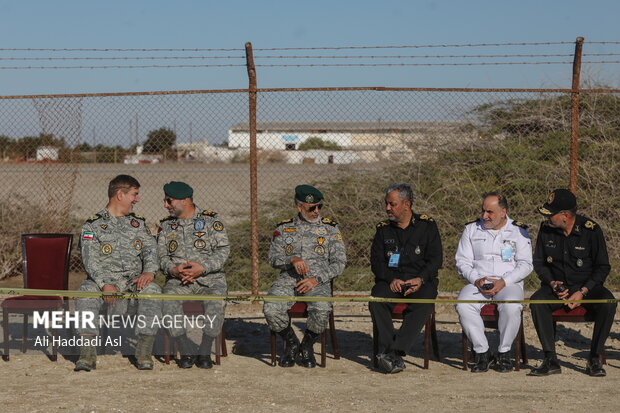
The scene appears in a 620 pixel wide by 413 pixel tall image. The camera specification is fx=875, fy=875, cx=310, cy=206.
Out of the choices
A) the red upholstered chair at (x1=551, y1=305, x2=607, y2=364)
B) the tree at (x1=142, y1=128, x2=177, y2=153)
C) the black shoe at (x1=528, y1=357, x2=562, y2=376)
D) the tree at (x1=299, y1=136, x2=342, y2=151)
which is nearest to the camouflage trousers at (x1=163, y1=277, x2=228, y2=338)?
the black shoe at (x1=528, y1=357, x2=562, y2=376)

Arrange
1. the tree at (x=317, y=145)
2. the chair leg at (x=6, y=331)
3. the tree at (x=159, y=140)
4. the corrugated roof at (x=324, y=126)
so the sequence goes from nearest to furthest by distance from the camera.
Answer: the chair leg at (x=6, y=331), the corrugated roof at (x=324, y=126), the tree at (x=159, y=140), the tree at (x=317, y=145)

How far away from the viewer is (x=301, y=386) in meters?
5.95

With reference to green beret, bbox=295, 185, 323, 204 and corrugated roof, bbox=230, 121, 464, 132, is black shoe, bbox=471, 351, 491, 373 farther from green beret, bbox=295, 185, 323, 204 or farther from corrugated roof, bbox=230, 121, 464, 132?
corrugated roof, bbox=230, 121, 464, 132

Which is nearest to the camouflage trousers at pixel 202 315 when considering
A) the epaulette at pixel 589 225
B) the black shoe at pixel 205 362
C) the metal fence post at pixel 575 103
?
the black shoe at pixel 205 362

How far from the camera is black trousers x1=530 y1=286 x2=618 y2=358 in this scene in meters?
6.35

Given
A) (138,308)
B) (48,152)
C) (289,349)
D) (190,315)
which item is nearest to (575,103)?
(289,349)

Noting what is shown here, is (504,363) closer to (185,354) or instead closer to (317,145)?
(185,354)

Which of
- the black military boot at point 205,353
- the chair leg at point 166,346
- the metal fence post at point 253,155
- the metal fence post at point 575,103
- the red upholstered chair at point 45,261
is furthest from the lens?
the metal fence post at point 253,155

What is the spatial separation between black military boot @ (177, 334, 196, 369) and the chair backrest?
118 centimetres

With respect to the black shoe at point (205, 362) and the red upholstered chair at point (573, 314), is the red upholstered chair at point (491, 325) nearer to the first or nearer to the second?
the red upholstered chair at point (573, 314)

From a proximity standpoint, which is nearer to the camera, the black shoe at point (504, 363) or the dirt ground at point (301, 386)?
the dirt ground at point (301, 386)

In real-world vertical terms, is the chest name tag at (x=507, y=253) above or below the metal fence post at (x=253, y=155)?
below

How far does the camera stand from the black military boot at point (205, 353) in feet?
21.2

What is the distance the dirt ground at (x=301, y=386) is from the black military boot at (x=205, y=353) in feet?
0.20
